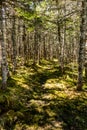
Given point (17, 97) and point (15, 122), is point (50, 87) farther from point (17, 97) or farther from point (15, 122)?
point (15, 122)

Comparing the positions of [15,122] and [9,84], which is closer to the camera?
[15,122]

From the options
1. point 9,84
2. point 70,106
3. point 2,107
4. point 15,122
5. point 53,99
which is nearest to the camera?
point 15,122

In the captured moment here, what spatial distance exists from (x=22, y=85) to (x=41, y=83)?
2.21 meters

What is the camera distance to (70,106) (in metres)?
12.0

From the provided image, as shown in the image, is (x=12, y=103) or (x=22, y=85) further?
(x=22, y=85)

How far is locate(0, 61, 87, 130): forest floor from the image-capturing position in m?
9.88

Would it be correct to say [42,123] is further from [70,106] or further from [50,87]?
[50,87]

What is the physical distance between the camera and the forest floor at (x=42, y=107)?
32.4 feet

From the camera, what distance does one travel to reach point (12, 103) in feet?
38.0

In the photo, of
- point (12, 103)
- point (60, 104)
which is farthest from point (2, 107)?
point (60, 104)

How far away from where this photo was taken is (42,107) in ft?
38.3

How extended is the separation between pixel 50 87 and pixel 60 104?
368 centimetres

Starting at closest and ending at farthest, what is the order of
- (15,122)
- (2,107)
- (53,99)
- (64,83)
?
(15,122) < (2,107) < (53,99) < (64,83)

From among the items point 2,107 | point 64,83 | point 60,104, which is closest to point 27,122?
point 2,107
